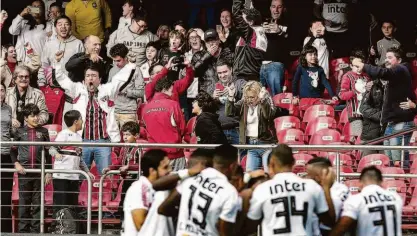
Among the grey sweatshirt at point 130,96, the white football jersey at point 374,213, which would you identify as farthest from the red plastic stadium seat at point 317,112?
the white football jersey at point 374,213

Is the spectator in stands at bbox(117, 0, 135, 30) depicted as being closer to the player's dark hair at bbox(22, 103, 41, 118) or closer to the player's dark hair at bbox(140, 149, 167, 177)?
the player's dark hair at bbox(22, 103, 41, 118)

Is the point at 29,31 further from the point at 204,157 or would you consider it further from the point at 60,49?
the point at 204,157

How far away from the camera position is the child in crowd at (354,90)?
63.1ft

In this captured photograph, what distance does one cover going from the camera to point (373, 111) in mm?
19094

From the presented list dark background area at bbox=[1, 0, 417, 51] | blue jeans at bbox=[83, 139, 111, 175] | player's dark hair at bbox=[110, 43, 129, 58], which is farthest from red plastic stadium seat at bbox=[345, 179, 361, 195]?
player's dark hair at bbox=[110, 43, 129, 58]

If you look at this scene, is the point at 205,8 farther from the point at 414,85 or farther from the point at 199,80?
the point at 414,85

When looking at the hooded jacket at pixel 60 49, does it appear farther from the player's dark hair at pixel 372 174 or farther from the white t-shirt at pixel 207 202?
the player's dark hair at pixel 372 174

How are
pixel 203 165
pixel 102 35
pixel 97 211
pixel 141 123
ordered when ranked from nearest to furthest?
pixel 203 165 → pixel 97 211 → pixel 141 123 → pixel 102 35

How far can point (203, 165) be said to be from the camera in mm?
12516

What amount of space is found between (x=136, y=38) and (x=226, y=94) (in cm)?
175

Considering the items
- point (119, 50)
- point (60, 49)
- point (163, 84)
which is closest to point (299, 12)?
point (119, 50)

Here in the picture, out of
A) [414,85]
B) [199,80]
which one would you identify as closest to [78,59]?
[199,80]

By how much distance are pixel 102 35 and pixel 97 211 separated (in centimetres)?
429

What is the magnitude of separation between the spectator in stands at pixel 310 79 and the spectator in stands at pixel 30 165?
3944 millimetres
